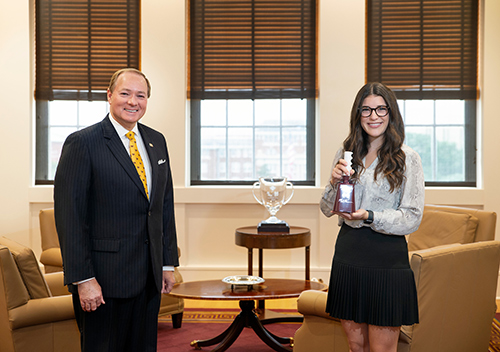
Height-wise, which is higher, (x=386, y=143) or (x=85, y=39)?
(x=85, y=39)

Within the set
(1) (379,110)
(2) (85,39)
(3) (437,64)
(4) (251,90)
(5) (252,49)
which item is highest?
(2) (85,39)

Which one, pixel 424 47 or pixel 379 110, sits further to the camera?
pixel 424 47

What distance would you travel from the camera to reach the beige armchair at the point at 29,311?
242 centimetres

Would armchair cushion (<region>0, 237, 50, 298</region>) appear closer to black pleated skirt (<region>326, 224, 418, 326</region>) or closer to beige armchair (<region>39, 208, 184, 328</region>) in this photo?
beige armchair (<region>39, 208, 184, 328</region>)

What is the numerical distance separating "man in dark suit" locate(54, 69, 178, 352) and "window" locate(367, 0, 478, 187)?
3.64m

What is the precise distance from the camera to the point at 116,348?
187 centimetres

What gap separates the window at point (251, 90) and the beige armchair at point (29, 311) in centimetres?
280

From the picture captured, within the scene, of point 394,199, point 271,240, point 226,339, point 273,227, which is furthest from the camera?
point 273,227

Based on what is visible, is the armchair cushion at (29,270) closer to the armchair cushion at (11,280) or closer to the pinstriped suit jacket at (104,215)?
the armchair cushion at (11,280)

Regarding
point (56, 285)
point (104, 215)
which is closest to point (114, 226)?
point (104, 215)

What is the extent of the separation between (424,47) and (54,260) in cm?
403

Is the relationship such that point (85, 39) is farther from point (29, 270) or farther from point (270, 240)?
point (29, 270)

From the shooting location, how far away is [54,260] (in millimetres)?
4172

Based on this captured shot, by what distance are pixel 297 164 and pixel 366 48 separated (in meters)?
1.36
